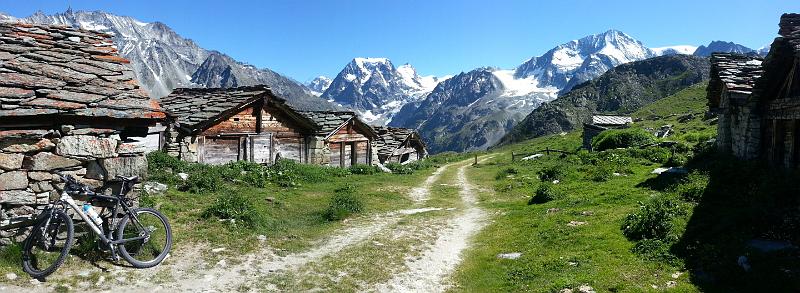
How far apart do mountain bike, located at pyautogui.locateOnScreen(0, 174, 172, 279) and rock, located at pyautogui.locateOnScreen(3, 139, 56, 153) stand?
26.1 inches

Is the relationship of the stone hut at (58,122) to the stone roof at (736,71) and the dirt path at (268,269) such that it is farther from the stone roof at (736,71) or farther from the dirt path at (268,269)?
the stone roof at (736,71)

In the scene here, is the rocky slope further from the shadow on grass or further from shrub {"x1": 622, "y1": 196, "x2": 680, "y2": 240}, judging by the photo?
shrub {"x1": 622, "y1": 196, "x2": 680, "y2": 240}

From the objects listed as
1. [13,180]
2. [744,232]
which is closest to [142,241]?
[13,180]

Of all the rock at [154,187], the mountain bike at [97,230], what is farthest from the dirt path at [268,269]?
the rock at [154,187]

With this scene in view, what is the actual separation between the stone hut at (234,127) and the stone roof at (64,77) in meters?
12.2

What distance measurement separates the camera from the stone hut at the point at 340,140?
3178 cm

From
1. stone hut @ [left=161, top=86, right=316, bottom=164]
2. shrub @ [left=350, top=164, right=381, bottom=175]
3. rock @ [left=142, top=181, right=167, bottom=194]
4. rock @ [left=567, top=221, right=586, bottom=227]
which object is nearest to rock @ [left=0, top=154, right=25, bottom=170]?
rock @ [left=142, top=181, right=167, bottom=194]

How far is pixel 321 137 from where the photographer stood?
105ft

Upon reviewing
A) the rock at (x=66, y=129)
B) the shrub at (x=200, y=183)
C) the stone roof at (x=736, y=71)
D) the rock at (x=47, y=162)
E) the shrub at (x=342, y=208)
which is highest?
the stone roof at (x=736, y=71)

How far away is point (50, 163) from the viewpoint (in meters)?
8.84

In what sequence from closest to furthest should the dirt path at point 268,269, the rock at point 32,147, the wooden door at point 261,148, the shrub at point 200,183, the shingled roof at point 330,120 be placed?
the dirt path at point 268,269 < the rock at point 32,147 < the shrub at point 200,183 < the wooden door at point 261,148 < the shingled roof at point 330,120

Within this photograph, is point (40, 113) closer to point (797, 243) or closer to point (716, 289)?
point (716, 289)

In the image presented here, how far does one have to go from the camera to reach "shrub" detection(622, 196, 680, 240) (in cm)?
1042

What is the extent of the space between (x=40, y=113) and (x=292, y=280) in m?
5.37
